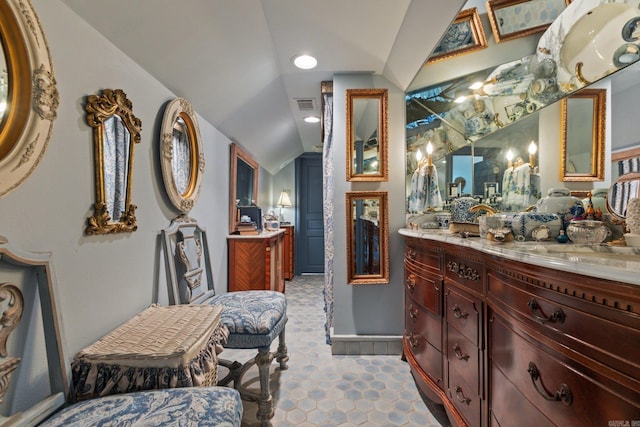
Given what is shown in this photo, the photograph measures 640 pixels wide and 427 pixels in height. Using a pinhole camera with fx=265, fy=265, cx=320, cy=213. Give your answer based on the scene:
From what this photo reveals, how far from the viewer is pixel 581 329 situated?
0.66 metres

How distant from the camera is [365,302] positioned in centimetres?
232

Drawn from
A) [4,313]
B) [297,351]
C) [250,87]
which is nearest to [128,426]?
[4,313]

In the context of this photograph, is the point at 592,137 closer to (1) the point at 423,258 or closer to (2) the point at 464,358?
(1) the point at 423,258

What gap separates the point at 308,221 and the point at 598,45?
186 inches

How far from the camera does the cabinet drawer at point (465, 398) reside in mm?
1134

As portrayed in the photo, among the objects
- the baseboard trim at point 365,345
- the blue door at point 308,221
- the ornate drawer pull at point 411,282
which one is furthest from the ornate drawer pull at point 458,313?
the blue door at point 308,221

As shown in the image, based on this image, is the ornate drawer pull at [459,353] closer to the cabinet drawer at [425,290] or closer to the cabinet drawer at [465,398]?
Result: the cabinet drawer at [465,398]

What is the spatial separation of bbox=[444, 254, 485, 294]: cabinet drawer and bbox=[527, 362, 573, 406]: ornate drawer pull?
344 millimetres

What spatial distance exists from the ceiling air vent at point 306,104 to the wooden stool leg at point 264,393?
251 cm

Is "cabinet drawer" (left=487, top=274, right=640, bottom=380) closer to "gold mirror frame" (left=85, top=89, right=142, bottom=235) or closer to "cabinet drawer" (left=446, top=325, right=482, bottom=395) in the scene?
"cabinet drawer" (left=446, top=325, right=482, bottom=395)

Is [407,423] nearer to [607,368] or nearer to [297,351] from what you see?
[297,351]

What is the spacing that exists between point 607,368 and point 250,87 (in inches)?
101

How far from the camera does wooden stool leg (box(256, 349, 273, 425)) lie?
4.81 feet

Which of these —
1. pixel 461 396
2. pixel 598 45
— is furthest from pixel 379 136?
pixel 461 396
